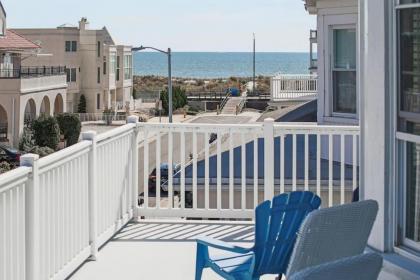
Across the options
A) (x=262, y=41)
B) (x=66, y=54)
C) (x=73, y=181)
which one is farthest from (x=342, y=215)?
(x=262, y=41)

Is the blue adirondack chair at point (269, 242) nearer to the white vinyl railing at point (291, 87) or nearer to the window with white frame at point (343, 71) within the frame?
the window with white frame at point (343, 71)

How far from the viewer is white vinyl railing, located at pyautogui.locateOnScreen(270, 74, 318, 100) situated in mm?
19312

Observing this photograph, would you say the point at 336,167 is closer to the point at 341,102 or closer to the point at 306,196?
the point at 341,102

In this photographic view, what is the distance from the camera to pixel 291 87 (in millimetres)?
19688

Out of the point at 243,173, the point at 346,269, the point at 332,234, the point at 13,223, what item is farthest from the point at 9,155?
the point at 346,269

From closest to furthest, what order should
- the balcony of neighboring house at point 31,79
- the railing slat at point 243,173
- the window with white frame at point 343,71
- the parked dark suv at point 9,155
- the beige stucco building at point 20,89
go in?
the railing slat at point 243,173 < the window with white frame at point 343,71 < the parked dark suv at point 9,155 < the balcony of neighboring house at point 31,79 < the beige stucco building at point 20,89

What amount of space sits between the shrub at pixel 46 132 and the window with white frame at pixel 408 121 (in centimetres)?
3694

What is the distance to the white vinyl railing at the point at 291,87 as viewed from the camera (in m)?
19.3

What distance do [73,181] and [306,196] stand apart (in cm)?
171

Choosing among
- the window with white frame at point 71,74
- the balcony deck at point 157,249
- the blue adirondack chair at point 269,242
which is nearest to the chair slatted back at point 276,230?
the blue adirondack chair at point 269,242

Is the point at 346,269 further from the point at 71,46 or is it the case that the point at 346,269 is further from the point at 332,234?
the point at 71,46

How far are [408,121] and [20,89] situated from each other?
38.0m

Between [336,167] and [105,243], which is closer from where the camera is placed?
[105,243]

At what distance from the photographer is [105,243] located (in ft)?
20.1
